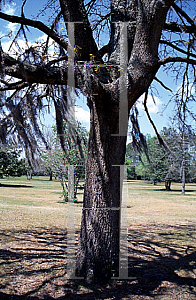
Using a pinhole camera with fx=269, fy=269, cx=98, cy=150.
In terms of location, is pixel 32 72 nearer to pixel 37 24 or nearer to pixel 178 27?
pixel 37 24

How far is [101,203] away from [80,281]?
1.05 m

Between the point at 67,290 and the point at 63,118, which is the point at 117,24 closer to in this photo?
the point at 63,118

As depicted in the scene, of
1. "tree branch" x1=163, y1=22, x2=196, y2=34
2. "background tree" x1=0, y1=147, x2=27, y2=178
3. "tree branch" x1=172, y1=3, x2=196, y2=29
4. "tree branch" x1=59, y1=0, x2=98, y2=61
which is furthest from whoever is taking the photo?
"background tree" x1=0, y1=147, x2=27, y2=178

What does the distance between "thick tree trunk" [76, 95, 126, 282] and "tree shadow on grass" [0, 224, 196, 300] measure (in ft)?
0.75

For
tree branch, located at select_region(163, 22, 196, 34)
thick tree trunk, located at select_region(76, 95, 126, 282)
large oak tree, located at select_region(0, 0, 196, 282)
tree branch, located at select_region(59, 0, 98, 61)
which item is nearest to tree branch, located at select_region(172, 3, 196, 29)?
tree branch, located at select_region(163, 22, 196, 34)

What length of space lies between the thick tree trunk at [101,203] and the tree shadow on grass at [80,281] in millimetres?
229

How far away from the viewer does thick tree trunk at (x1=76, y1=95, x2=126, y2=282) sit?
3516 millimetres

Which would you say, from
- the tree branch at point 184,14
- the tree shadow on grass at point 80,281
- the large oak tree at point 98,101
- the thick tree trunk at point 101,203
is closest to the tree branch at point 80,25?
the large oak tree at point 98,101

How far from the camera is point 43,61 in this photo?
344 cm

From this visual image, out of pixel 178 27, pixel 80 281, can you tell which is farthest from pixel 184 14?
pixel 80 281

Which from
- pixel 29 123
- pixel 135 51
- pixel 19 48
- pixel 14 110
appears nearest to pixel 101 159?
pixel 29 123

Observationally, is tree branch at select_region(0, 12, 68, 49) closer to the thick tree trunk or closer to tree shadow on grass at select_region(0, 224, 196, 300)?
the thick tree trunk

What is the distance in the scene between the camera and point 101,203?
3.54 metres

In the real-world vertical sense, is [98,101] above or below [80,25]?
below
